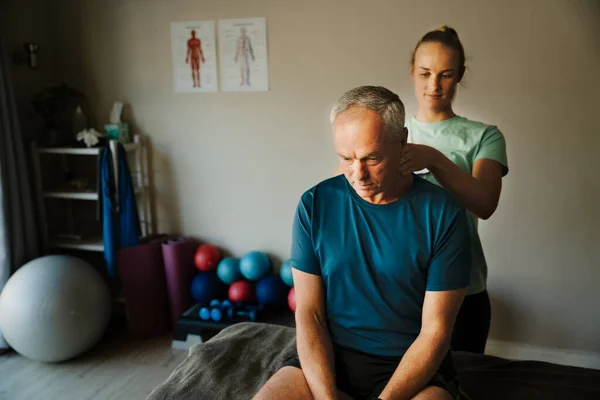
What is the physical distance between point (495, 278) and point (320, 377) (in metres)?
1.77

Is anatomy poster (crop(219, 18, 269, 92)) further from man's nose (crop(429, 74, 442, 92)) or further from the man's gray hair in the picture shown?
the man's gray hair

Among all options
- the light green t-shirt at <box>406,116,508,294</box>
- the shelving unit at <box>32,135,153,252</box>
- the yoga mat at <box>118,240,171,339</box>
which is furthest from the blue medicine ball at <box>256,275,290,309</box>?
the light green t-shirt at <box>406,116,508,294</box>

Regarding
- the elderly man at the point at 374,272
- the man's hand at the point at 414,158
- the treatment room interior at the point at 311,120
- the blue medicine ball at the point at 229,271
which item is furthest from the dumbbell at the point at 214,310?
the man's hand at the point at 414,158

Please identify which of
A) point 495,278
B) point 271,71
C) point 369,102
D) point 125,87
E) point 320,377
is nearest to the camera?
point 369,102

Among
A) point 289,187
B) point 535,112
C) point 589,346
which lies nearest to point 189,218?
point 289,187

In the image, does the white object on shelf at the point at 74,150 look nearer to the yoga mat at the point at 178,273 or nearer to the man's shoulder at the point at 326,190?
the yoga mat at the point at 178,273

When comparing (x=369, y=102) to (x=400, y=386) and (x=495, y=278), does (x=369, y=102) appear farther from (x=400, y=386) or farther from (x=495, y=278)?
(x=495, y=278)

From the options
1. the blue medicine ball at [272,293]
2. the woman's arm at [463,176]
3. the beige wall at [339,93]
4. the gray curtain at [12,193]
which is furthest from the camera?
the blue medicine ball at [272,293]

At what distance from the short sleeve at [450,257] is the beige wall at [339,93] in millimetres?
1527

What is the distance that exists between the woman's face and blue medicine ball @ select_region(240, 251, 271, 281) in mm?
1684

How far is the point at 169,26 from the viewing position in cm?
313

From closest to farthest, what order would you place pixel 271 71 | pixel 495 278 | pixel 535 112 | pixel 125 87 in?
pixel 535 112, pixel 495 278, pixel 271 71, pixel 125 87

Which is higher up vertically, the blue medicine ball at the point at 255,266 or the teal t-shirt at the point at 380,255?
the teal t-shirt at the point at 380,255

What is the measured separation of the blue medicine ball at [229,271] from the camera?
10.3 ft
